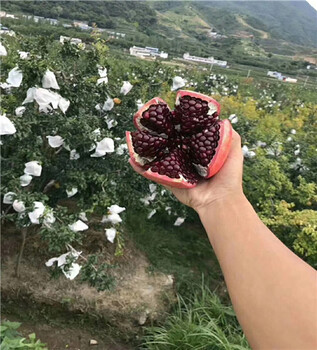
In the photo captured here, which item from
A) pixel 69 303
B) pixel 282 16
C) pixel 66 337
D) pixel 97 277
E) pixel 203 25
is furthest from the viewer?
pixel 282 16

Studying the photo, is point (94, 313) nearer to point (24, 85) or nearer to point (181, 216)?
point (181, 216)

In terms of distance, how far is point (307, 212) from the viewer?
3676 mm

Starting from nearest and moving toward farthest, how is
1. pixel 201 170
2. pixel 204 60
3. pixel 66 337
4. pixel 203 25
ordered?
pixel 201 170 → pixel 66 337 → pixel 204 60 → pixel 203 25

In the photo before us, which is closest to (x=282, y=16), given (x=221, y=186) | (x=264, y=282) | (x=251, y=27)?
(x=251, y=27)

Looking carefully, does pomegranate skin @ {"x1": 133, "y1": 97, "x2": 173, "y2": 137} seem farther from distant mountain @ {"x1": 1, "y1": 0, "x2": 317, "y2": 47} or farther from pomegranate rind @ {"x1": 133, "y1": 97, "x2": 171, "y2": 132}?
distant mountain @ {"x1": 1, "y1": 0, "x2": 317, "y2": 47}

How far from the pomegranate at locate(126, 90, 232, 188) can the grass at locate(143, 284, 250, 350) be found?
165 cm

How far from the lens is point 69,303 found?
356 cm

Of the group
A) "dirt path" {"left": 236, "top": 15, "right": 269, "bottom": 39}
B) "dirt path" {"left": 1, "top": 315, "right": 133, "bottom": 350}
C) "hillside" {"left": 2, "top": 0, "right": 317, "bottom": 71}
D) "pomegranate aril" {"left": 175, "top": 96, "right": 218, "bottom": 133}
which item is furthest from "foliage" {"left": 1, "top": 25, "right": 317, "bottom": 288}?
"dirt path" {"left": 236, "top": 15, "right": 269, "bottom": 39}

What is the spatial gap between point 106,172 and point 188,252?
1.78m

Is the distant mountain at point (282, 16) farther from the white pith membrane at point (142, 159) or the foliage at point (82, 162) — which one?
the white pith membrane at point (142, 159)

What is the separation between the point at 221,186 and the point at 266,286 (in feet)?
1.64

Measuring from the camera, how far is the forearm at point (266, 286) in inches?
35.6

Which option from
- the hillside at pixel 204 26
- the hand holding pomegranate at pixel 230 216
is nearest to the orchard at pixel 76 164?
the hand holding pomegranate at pixel 230 216

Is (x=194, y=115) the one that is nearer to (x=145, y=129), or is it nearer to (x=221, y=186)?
(x=145, y=129)
